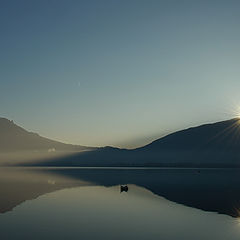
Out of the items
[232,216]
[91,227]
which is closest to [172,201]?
[232,216]

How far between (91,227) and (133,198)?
2471 cm

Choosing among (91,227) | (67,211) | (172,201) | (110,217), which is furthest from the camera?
(172,201)

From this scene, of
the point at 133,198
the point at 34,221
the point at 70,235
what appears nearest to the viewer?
the point at 70,235

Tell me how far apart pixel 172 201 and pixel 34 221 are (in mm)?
22454

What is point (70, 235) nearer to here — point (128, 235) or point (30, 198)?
point (128, 235)

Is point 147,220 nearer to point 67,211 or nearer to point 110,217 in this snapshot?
point 110,217

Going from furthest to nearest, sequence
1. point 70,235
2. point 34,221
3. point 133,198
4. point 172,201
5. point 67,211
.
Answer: point 133,198, point 172,201, point 67,211, point 34,221, point 70,235

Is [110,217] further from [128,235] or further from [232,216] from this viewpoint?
[232,216]

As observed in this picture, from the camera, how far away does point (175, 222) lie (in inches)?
1409

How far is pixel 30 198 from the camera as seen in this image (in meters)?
54.7

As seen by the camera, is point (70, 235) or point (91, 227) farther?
point (91, 227)

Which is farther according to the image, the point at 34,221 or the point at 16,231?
the point at 34,221

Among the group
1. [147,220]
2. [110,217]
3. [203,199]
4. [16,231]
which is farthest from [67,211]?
[203,199]

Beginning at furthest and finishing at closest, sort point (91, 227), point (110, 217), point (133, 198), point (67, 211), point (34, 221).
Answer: point (133, 198) < point (67, 211) < point (110, 217) < point (34, 221) < point (91, 227)
